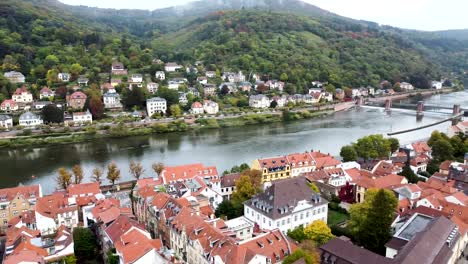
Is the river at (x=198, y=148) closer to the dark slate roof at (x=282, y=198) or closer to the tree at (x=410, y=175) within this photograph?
the tree at (x=410, y=175)

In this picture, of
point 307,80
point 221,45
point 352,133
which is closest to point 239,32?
point 221,45

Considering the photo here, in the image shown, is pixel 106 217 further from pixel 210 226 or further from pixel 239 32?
pixel 239 32

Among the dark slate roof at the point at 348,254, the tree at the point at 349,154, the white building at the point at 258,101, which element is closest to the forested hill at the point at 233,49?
the white building at the point at 258,101

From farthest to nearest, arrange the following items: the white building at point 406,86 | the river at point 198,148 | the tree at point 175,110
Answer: the white building at point 406,86 < the tree at point 175,110 < the river at point 198,148

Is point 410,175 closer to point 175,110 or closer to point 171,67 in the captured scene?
point 175,110

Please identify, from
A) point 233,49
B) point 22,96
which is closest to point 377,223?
point 22,96
